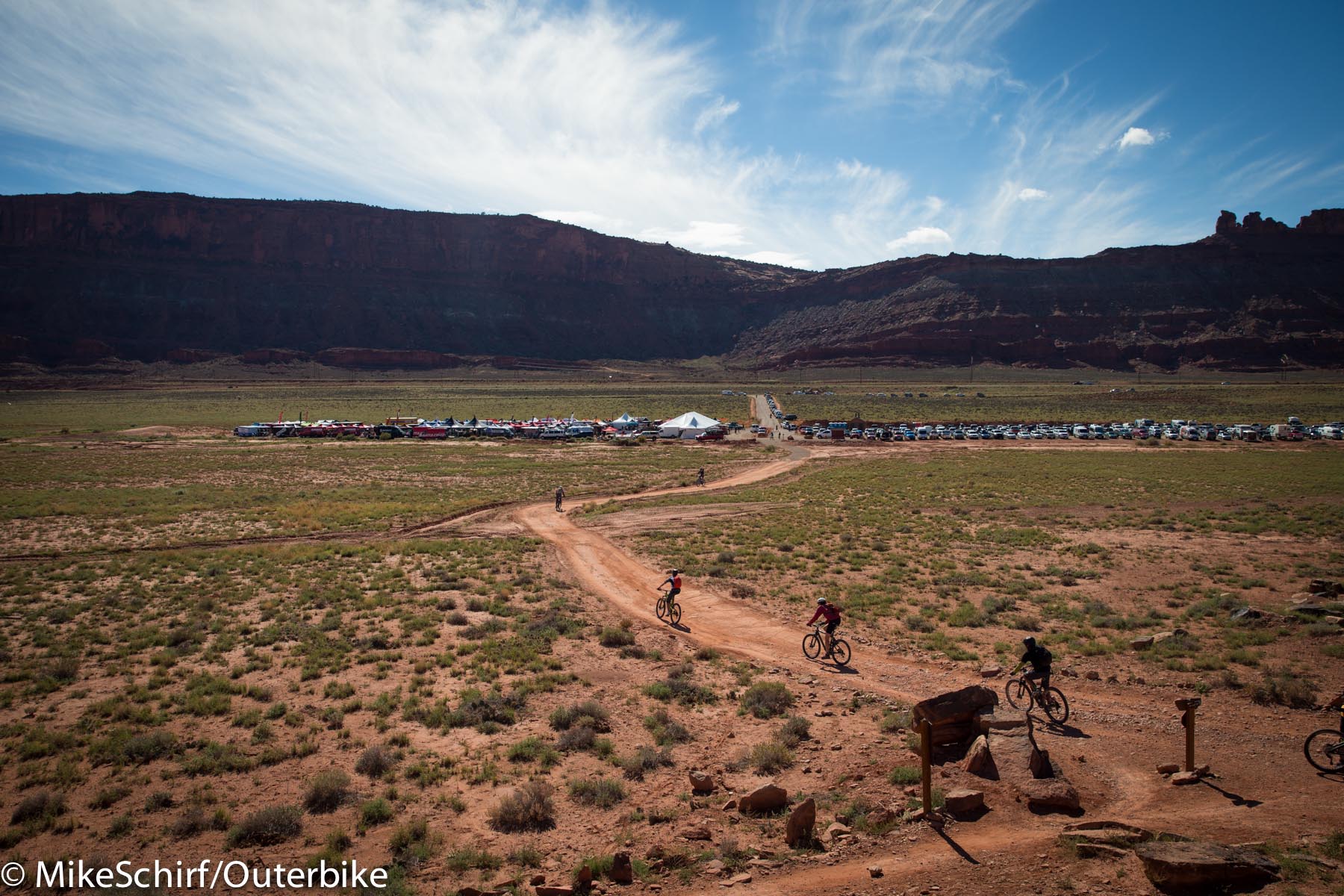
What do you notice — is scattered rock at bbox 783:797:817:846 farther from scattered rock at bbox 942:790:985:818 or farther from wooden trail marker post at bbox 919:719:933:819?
scattered rock at bbox 942:790:985:818

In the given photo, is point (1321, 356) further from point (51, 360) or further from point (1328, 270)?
point (51, 360)

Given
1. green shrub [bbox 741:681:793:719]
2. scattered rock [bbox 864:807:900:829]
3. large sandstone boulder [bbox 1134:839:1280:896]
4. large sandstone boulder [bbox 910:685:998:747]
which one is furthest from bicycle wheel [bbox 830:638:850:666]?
large sandstone boulder [bbox 1134:839:1280:896]

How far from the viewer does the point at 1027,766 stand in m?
7.84

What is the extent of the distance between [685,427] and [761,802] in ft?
174

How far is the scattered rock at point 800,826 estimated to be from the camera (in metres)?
6.77

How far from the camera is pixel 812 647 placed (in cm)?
1258

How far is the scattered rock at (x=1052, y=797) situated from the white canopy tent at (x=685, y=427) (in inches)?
2064

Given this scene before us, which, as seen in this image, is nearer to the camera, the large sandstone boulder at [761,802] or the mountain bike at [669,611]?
the large sandstone boulder at [761,802]

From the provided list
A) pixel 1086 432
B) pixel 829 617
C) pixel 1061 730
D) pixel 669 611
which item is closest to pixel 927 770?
pixel 1061 730

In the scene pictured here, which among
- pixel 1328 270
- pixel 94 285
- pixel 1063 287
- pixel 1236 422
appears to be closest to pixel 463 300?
pixel 94 285

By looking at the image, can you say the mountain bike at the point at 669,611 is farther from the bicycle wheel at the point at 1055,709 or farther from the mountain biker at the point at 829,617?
the bicycle wheel at the point at 1055,709

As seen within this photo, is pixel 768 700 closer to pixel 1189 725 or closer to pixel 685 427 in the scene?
pixel 1189 725

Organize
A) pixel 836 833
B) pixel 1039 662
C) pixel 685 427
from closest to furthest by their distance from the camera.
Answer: pixel 836 833 → pixel 1039 662 → pixel 685 427

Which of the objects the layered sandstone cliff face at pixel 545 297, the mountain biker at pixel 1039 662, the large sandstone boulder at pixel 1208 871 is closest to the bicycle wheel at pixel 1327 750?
the mountain biker at pixel 1039 662
